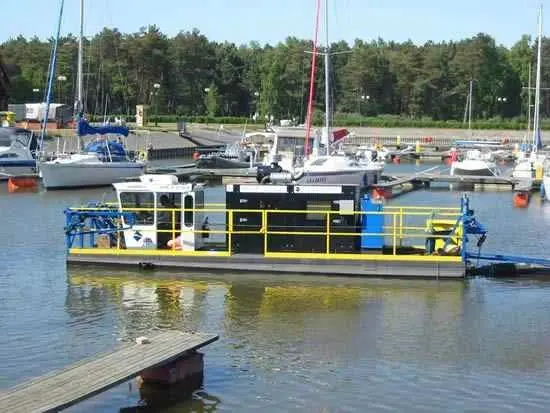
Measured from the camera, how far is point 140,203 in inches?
1056

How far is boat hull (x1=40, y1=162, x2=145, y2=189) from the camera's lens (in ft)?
192

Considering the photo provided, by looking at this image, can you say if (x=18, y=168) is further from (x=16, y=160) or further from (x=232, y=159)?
(x=232, y=159)

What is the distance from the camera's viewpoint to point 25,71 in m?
137

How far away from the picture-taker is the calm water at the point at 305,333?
15570 mm

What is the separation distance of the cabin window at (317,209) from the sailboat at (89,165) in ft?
117

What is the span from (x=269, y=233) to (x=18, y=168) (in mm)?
44448

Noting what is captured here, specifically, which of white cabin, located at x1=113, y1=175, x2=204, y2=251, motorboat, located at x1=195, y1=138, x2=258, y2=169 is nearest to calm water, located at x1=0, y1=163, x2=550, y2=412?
white cabin, located at x1=113, y1=175, x2=204, y2=251

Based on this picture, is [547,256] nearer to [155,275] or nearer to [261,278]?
[261,278]

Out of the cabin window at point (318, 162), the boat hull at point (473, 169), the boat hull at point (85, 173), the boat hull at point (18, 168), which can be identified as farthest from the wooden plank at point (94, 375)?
the boat hull at point (473, 169)

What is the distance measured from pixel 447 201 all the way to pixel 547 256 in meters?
21.7

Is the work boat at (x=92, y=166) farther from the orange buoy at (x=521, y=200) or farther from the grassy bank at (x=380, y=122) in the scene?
the grassy bank at (x=380, y=122)

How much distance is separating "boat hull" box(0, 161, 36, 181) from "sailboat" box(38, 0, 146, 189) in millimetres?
3730

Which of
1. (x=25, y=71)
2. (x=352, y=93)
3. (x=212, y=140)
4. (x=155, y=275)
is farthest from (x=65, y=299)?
(x=352, y=93)

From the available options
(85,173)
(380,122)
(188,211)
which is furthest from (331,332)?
(380,122)
